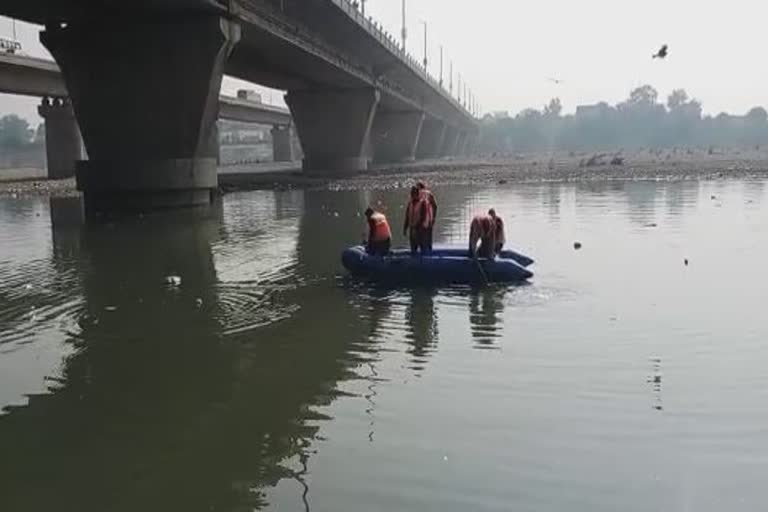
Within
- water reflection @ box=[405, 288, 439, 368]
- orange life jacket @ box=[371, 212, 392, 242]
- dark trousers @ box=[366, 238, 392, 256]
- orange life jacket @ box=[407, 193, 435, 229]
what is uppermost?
orange life jacket @ box=[407, 193, 435, 229]

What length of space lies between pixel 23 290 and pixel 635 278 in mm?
11670

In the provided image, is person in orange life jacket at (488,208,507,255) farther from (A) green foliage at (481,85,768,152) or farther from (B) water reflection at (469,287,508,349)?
(A) green foliage at (481,85,768,152)

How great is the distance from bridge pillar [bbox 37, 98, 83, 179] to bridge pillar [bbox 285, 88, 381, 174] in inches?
831

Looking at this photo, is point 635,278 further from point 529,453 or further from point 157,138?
point 157,138

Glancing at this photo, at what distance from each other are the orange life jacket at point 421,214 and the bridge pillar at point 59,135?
209 feet

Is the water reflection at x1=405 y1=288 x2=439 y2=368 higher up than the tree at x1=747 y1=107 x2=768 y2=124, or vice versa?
the tree at x1=747 y1=107 x2=768 y2=124

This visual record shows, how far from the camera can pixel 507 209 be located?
31.9m

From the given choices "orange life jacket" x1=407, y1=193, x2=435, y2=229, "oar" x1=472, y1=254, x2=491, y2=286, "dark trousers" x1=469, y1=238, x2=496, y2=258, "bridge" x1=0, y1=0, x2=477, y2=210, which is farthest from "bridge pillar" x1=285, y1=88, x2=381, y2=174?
"oar" x1=472, y1=254, x2=491, y2=286

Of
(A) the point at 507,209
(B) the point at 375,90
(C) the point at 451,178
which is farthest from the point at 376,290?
(B) the point at 375,90

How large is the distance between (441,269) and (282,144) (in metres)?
122

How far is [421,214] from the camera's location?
15.1 m

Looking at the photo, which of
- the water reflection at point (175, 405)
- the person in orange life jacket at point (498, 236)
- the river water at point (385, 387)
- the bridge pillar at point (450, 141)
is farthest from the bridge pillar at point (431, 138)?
the water reflection at point (175, 405)

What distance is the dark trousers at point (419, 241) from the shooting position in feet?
49.9

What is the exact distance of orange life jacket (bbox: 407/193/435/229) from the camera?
15078 millimetres
